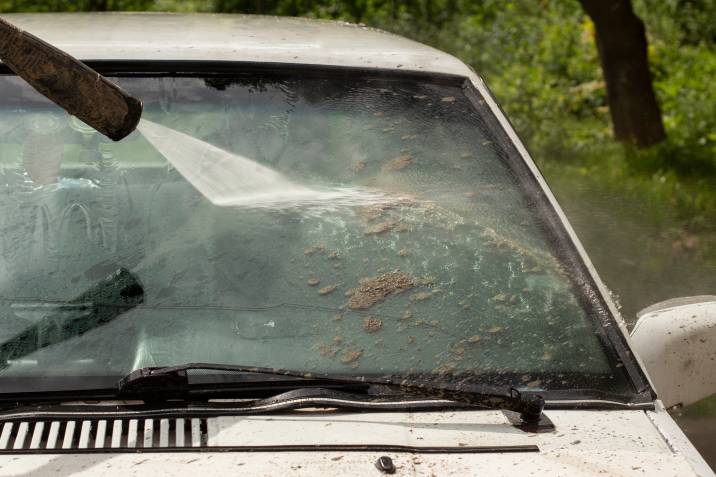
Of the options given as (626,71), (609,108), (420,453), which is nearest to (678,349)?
(420,453)

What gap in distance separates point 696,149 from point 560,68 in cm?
471

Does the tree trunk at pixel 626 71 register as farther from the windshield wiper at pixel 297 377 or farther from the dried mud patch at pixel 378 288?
the windshield wiper at pixel 297 377

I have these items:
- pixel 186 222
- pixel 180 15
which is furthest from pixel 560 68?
pixel 186 222

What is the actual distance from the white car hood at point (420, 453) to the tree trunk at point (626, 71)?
7557mm

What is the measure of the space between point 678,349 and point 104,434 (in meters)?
1.14

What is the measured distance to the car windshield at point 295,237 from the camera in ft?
6.85

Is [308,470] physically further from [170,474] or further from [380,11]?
[380,11]

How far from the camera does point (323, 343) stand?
2.09m

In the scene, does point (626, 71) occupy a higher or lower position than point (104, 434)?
lower

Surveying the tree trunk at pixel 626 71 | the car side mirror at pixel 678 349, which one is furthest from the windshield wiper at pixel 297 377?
the tree trunk at pixel 626 71

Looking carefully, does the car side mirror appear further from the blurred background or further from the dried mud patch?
the blurred background

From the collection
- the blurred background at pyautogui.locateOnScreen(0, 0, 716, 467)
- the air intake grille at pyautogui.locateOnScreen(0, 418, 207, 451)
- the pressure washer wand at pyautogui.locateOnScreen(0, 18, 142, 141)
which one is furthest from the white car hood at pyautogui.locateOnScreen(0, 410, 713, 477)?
the blurred background at pyautogui.locateOnScreen(0, 0, 716, 467)

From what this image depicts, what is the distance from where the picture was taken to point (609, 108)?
986cm

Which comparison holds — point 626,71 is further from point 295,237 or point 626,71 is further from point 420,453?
point 420,453
